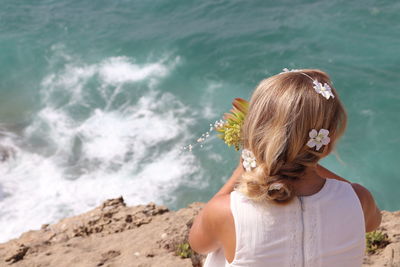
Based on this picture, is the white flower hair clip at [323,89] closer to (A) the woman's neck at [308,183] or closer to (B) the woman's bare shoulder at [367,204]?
(A) the woman's neck at [308,183]

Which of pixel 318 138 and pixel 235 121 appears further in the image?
pixel 235 121

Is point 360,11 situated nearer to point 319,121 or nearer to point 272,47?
point 272,47

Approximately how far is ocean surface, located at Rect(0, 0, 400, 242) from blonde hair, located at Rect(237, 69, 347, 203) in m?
7.27

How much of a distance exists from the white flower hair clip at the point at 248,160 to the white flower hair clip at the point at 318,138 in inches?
9.2

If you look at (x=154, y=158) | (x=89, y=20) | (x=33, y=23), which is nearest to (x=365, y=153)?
(x=154, y=158)

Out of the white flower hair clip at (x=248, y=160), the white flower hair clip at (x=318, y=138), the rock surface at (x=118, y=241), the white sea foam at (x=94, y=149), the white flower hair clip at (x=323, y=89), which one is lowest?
the white sea foam at (x=94, y=149)

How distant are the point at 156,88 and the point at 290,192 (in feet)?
35.7

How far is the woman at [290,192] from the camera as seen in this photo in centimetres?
206

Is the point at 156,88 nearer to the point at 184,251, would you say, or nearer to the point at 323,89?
the point at 184,251

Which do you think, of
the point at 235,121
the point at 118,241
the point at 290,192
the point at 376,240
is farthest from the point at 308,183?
the point at 118,241

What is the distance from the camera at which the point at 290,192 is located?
2.10 meters

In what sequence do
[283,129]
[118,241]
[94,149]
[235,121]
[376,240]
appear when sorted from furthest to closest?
[94,149] → [118,241] → [376,240] → [235,121] → [283,129]

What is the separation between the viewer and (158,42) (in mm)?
14625

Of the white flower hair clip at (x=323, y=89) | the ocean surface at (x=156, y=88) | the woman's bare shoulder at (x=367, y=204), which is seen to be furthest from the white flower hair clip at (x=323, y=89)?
the ocean surface at (x=156, y=88)
